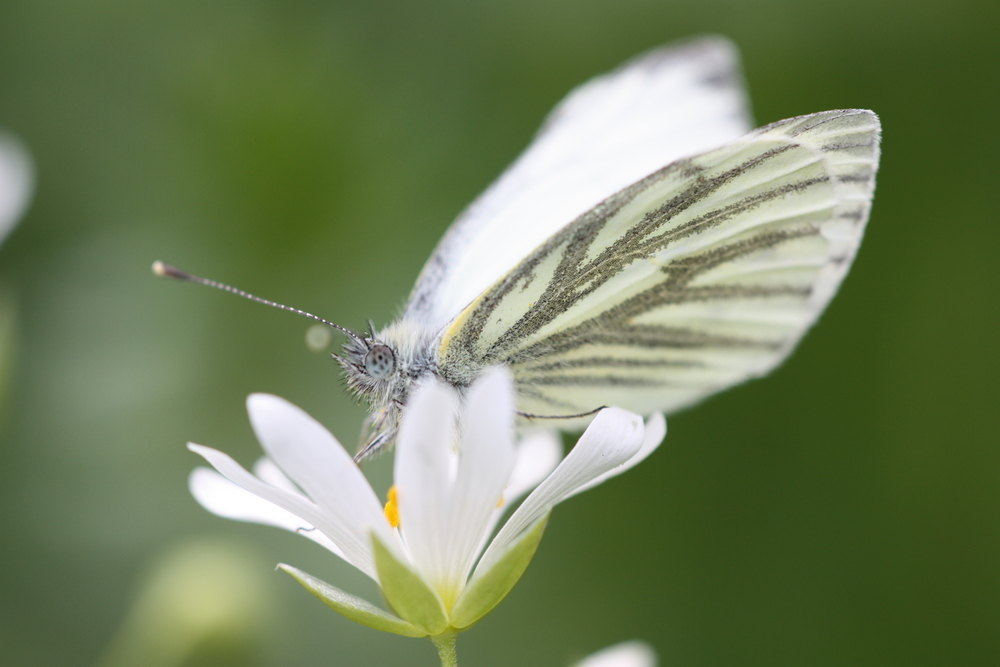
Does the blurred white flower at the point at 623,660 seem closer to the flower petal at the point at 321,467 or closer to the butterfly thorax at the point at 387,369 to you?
the flower petal at the point at 321,467

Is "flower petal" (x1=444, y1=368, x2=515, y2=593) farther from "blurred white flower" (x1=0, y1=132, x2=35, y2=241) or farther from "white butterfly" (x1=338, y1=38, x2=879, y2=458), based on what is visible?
"blurred white flower" (x1=0, y1=132, x2=35, y2=241)

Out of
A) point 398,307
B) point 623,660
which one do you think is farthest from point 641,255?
point 398,307

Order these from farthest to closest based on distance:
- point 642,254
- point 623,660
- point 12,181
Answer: point 12,181, point 642,254, point 623,660

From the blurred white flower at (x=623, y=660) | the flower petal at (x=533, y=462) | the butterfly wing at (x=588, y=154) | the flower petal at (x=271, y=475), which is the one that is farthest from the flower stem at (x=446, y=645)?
the butterfly wing at (x=588, y=154)

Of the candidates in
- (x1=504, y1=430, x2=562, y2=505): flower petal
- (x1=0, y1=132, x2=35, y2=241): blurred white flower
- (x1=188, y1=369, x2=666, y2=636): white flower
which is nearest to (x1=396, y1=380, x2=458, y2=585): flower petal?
(x1=188, y1=369, x2=666, y2=636): white flower

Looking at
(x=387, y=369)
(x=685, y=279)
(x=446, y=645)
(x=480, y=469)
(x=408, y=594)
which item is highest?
(x=387, y=369)

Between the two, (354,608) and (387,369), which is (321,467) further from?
(387,369)

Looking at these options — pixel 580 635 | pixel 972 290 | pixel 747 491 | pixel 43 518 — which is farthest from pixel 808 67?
pixel 43 518

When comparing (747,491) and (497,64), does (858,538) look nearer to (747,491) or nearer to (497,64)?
(747,491)
